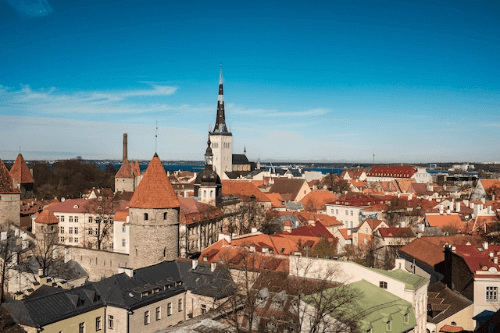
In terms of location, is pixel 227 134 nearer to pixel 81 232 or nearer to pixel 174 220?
pixel 81 232

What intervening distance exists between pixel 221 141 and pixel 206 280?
78.3 metres

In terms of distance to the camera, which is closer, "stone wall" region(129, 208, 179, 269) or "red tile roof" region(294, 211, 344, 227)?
"stone wall" region(129, 208, 179, 269)

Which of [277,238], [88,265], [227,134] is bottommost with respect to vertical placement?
[88,265]

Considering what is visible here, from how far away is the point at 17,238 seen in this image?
131 feet

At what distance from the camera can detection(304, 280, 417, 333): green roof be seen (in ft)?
58.4

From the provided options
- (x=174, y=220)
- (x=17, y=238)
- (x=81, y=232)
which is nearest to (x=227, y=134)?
(x=81, y=232)

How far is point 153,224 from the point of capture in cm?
3081

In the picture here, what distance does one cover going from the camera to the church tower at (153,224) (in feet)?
100

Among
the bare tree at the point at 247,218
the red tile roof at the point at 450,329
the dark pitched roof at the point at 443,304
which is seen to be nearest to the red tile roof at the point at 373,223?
the bare tree at the point at 247,218

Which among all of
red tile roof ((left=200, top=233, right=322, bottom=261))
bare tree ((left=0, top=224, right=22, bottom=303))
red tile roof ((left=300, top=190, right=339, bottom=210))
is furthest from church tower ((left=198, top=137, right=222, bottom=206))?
bare tree ((left=0, top=224, right=22, bottom=303))

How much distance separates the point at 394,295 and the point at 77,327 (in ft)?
45.6

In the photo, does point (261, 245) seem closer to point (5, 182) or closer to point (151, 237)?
point (151, 237)

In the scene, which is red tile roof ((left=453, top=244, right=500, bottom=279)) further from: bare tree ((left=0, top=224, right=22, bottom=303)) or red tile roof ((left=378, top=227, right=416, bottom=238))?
bare tree ((left=0, top=224, right=22, bottom=303))

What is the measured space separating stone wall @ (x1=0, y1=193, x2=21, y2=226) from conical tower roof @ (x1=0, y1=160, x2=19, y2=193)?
358 mm
